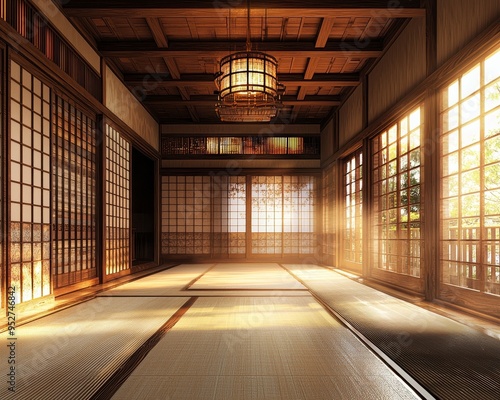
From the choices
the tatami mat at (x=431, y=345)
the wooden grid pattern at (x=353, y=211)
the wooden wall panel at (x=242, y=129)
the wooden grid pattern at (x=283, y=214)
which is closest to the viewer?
the tatami mat at (x=431, y=345)

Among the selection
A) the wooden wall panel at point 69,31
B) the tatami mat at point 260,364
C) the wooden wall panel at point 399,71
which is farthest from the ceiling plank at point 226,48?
the tatami mat at point 260,364

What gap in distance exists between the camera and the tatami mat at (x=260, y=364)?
1.73 metres

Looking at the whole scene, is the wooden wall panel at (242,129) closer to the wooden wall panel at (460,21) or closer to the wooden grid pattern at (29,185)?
the wooden grid pattern at (29,185)

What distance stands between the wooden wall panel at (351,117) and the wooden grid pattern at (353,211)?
35cm

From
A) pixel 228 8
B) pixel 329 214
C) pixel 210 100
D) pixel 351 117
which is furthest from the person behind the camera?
pixel 329 214

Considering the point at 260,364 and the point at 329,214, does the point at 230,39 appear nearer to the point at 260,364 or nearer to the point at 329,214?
the point at 260,364

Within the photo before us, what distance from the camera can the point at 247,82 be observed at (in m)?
3.88

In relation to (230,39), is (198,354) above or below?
below

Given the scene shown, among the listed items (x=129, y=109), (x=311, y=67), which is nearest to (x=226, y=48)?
(x=311, y=67)

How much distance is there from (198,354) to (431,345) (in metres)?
1.26

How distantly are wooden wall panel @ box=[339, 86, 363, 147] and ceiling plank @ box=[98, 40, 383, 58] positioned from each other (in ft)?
3.61

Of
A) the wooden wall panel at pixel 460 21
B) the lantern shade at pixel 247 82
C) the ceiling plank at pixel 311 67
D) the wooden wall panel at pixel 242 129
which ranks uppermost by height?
the ceiling plank at pixel 311 67

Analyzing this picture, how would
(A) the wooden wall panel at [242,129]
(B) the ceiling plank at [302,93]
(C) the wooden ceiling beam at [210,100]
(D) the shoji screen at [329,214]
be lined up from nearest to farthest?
(B) the ceiling plank at [302,93]
(C) the wooden ceiling beam at [210,100]
(D) the shoji screen at [329,214]
(A) the wooden wall panel at [242,129]

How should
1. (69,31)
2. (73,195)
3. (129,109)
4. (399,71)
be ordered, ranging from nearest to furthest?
(69,31) < (73,195) < (399,71) < (129,109)
